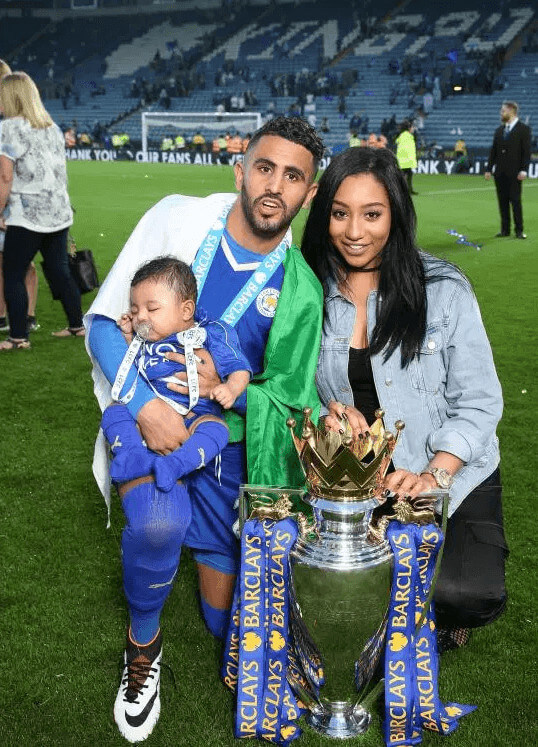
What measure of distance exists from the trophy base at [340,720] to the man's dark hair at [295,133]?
5.17 feet

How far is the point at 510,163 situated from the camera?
40.6 ft

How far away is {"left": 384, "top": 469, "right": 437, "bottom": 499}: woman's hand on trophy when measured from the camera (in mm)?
2388

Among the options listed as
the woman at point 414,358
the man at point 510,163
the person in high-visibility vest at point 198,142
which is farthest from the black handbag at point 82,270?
the person in high-visibility vest at point 198,142

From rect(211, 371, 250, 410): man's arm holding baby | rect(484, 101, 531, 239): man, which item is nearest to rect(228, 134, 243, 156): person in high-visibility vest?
rect(484, 101, 531, 239): man

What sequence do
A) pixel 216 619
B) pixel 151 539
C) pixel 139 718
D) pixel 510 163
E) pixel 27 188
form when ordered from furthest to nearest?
pixel 510 163
pixel 27 188
pixel 216 619
pixel 139 718
pixel 151 539

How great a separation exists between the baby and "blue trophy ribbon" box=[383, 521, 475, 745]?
1.93 ft

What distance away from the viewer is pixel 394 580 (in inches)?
92.0

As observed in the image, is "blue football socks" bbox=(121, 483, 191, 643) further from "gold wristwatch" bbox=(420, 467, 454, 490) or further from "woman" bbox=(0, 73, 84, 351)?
"woman" bbox=(0, 73, 84, 351)

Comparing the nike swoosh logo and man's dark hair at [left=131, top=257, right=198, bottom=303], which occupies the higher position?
man's dark hair at [left=131, top=257, right=198, bottom=303]

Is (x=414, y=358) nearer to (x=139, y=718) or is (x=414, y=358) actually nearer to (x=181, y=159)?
(x=139, y=718)

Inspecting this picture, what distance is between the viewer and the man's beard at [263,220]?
8.93 feet

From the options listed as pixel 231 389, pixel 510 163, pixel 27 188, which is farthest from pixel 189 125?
pixel 231 389

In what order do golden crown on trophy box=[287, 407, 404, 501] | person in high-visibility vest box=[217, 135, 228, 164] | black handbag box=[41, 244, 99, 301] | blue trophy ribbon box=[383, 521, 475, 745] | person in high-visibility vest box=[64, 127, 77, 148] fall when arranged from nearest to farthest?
golden crown on trophy box=[287, 407, 404, 501] → blue trophy ribbon box=[383, 521, 475, 745] → black handbag box=[41, 244, 99, 301] → person in high-visibility vest box=[217, 135, 228, 164] → person in high-visibility vest box=[64, 127, 77, 148]

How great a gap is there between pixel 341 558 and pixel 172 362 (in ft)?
2.46
